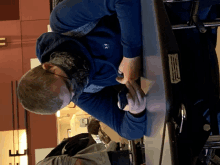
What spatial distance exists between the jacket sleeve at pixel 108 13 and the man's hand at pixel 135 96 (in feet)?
0.37

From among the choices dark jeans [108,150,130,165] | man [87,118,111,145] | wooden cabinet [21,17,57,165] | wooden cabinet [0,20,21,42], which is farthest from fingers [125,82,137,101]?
wooden cabinet [0,20,21,42]

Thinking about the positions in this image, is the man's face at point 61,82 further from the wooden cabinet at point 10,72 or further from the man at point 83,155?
the wooden cabinet at point 10,72

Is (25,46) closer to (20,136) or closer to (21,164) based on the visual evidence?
(20,136)

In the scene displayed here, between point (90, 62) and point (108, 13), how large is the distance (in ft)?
0.67

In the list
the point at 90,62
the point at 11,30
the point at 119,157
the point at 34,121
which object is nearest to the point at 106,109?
the point at 90,62

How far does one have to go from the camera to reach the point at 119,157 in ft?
4.28

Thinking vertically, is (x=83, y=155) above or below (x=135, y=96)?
below

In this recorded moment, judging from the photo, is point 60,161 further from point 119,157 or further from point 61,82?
point 61,82

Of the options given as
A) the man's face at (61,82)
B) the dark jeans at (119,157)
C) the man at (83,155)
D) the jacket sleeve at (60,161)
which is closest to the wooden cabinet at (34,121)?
the man at (83,155)

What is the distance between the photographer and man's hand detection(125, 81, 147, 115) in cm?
62

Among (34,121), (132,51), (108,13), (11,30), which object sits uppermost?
(11,30)

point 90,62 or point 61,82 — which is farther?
point 90,62

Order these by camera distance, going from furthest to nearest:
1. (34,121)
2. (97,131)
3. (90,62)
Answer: (34,121) → (97,131) → (90,62)

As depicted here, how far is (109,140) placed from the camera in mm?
1858
